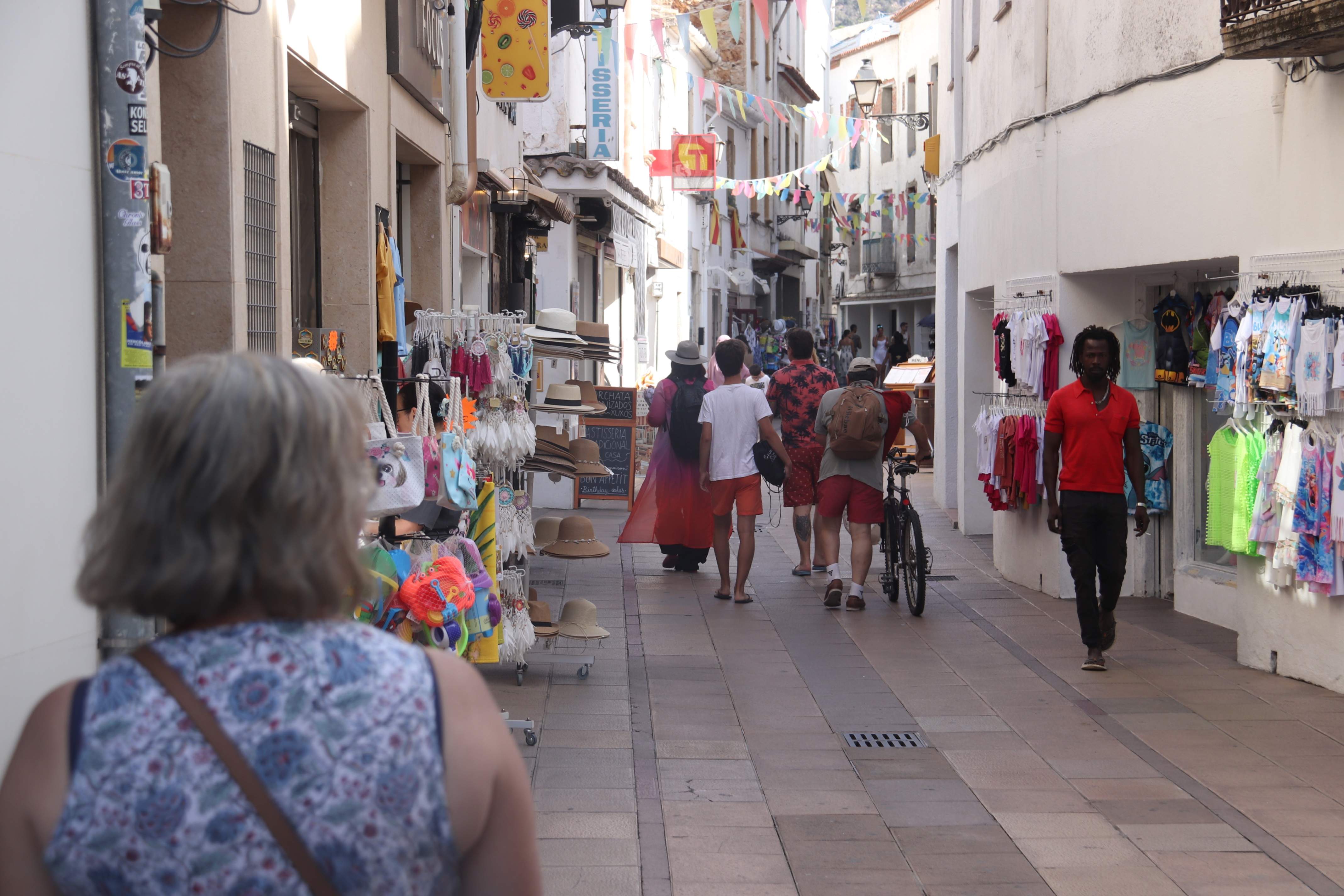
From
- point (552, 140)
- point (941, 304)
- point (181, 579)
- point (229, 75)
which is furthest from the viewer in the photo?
point (552, 140)

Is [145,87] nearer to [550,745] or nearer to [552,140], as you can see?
[550,745]

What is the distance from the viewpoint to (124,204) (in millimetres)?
4531

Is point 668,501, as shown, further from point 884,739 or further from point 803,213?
point 803,213

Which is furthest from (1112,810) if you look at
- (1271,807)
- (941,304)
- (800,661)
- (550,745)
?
(941,304)

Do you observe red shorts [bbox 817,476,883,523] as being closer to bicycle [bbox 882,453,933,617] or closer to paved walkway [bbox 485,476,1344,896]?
bicycle [bbox 882,453,933,617]

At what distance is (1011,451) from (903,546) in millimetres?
1357

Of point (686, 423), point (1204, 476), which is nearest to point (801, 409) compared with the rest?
point (686, 423)

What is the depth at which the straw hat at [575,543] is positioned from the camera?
8.39 m

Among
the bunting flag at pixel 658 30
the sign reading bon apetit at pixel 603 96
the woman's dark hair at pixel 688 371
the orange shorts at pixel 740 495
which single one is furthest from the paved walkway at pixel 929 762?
the bunting flag at pixel 658 30

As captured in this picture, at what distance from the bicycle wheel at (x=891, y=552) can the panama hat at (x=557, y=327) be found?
9.44ft

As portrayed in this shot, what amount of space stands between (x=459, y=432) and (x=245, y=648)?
4.75m

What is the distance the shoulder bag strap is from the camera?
1.64m

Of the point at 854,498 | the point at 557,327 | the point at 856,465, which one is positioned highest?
the point at 557,327

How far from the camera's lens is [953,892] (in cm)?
472
